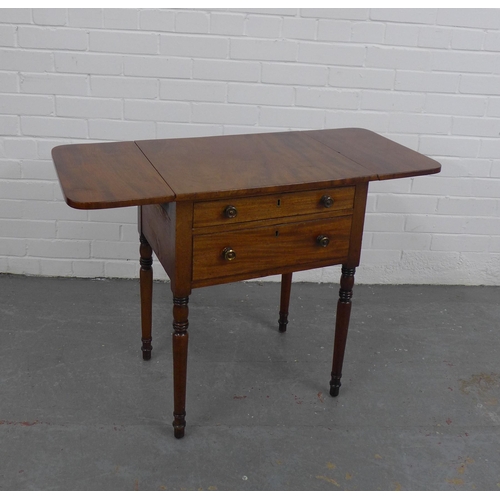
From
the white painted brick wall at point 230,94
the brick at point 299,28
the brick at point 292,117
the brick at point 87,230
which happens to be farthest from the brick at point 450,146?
the brick at point 87,230

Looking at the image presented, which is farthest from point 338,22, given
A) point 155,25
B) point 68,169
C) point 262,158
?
point 68,169

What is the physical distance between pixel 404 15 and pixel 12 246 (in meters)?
2.26

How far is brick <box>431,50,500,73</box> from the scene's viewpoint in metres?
3.29

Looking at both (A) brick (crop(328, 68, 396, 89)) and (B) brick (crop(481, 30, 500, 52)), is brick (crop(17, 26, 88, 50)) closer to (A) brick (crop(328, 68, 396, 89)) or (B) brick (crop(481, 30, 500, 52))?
(A) brick (crop(328, 68, 396, 89))

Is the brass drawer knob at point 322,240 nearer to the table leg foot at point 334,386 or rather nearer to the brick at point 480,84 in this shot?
the table leg foot at point 334,386

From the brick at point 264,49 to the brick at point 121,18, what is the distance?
0.46 metres

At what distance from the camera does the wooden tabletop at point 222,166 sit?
1994mm

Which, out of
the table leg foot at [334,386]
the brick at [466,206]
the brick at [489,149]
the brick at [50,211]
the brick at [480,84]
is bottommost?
the table leg foot at [334,386]

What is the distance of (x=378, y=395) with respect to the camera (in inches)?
106

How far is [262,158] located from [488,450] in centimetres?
129

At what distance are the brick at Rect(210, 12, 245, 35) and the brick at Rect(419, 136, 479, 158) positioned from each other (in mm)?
1059

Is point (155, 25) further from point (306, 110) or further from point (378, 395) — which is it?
point (378, 395)

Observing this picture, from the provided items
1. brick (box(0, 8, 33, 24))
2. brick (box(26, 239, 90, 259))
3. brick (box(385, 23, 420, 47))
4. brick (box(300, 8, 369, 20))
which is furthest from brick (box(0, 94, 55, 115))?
brick (box(385, 23, 420, 47))

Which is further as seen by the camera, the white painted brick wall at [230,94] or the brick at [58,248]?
the brick at [58,248]
